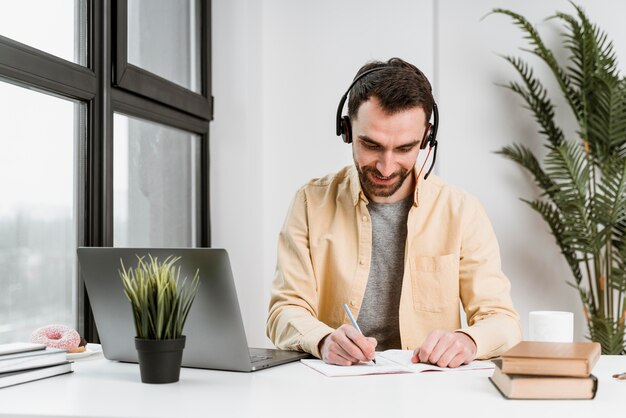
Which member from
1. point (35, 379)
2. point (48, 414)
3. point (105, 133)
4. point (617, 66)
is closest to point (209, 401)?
point (48, 414)

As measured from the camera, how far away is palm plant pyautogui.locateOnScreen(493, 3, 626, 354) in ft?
11.2

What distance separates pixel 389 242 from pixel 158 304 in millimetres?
993

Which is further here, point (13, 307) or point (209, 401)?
point (13, 307)

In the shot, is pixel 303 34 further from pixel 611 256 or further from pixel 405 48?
pixel 611 256

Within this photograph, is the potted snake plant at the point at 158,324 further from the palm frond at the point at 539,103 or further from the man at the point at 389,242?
the palm frond at the point at 539,103

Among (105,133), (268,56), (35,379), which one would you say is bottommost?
(35,379)

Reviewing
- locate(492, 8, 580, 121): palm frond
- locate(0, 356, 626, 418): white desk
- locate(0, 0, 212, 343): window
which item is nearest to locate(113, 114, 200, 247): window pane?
locate(0, 0, 212, 343): window

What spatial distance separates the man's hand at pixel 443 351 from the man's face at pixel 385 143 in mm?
600

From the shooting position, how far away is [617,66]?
3.71 metres

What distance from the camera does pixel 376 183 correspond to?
2230mm

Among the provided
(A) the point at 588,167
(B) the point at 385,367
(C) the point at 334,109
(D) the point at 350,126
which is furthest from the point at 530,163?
(B) the point at 385,367

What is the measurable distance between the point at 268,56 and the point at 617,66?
5.75 ft

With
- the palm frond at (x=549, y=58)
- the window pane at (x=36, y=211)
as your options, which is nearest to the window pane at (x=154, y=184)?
the window pane at (x=36, y=211)

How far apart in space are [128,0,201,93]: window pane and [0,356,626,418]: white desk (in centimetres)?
179
